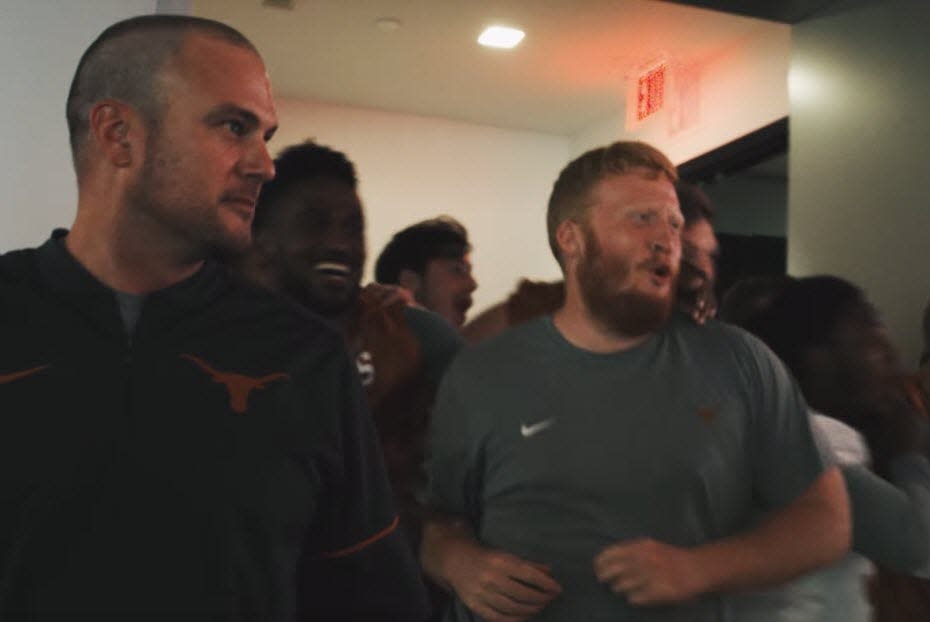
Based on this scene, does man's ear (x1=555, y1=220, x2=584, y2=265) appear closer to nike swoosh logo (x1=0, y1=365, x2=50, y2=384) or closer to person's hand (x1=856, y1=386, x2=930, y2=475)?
person's hand (x1=856, y1=386, x2=930, y2=475)

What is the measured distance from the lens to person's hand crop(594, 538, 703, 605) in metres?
1.17

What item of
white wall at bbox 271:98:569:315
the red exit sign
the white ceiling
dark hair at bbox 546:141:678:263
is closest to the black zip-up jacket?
dark hair at bbox 546:141:678:263

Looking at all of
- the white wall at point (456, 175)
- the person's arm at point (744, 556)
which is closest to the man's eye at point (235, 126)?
the person's arm at point (744, 556)

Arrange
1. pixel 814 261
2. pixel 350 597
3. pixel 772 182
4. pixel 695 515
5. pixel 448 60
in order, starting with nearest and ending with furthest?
pixel 350 597, pixel 695 515, pixel 814 261, pixel 448 60, pixel 772 182

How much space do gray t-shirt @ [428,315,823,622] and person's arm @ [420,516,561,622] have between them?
44mm

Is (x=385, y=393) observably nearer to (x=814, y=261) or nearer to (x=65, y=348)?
(x=65, y=348)

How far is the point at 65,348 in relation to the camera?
93 centimetres

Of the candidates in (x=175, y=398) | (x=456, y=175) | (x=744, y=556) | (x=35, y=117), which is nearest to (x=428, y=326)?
(x=744, y=556)

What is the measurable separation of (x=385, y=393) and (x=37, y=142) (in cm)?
123

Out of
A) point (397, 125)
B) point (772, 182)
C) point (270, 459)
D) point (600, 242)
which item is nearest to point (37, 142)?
point (600, 242)

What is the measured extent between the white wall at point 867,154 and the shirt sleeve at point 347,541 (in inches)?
102

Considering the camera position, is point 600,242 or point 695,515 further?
point 600,242

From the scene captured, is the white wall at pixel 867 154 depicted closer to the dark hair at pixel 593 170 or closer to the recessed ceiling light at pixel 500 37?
the recessed ceiling light at pixel 500 37

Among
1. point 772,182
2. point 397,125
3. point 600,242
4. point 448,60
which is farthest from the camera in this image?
point 772,182
